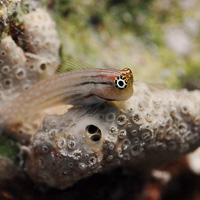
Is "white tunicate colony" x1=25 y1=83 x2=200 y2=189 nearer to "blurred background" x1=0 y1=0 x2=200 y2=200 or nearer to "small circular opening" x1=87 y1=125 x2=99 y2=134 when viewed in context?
"small circular opening" x1=87 y1=125 x2=99 y2=134

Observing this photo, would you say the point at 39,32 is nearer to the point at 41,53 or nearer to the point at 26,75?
the point at 41,53

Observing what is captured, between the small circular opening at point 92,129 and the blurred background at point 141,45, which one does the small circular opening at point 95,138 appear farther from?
the blurred background at point 141,45

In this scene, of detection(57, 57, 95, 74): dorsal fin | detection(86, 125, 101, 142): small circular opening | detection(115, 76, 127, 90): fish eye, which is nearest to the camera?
detection(115, 76, 127, 90): fish eye

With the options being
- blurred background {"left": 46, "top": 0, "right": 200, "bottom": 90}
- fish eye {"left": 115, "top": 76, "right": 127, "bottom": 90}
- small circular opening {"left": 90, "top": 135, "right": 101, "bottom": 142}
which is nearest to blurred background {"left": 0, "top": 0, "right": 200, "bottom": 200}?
blurred background {"left": 46, "top": 0, "right": 200, "bottom": 90}

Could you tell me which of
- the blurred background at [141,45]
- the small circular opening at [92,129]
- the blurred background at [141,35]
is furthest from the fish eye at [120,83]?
the blurred background at [141,35]

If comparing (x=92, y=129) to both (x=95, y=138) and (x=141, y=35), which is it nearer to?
(x=95, y=138)

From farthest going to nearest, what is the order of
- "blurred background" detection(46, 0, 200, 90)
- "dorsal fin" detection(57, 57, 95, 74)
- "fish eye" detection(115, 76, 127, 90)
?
"blurred background" detection(46, 0, 200, 90)
"dorsal fin" detection(57, 57, 95, 74)
"fish eye" detection(115, 76, 127, 90)

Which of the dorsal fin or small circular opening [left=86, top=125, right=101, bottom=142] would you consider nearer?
small circular opening [left=86, top=125, right=101, bottom=142]

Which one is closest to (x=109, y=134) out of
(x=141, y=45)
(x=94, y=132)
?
(x=94, y=132)
